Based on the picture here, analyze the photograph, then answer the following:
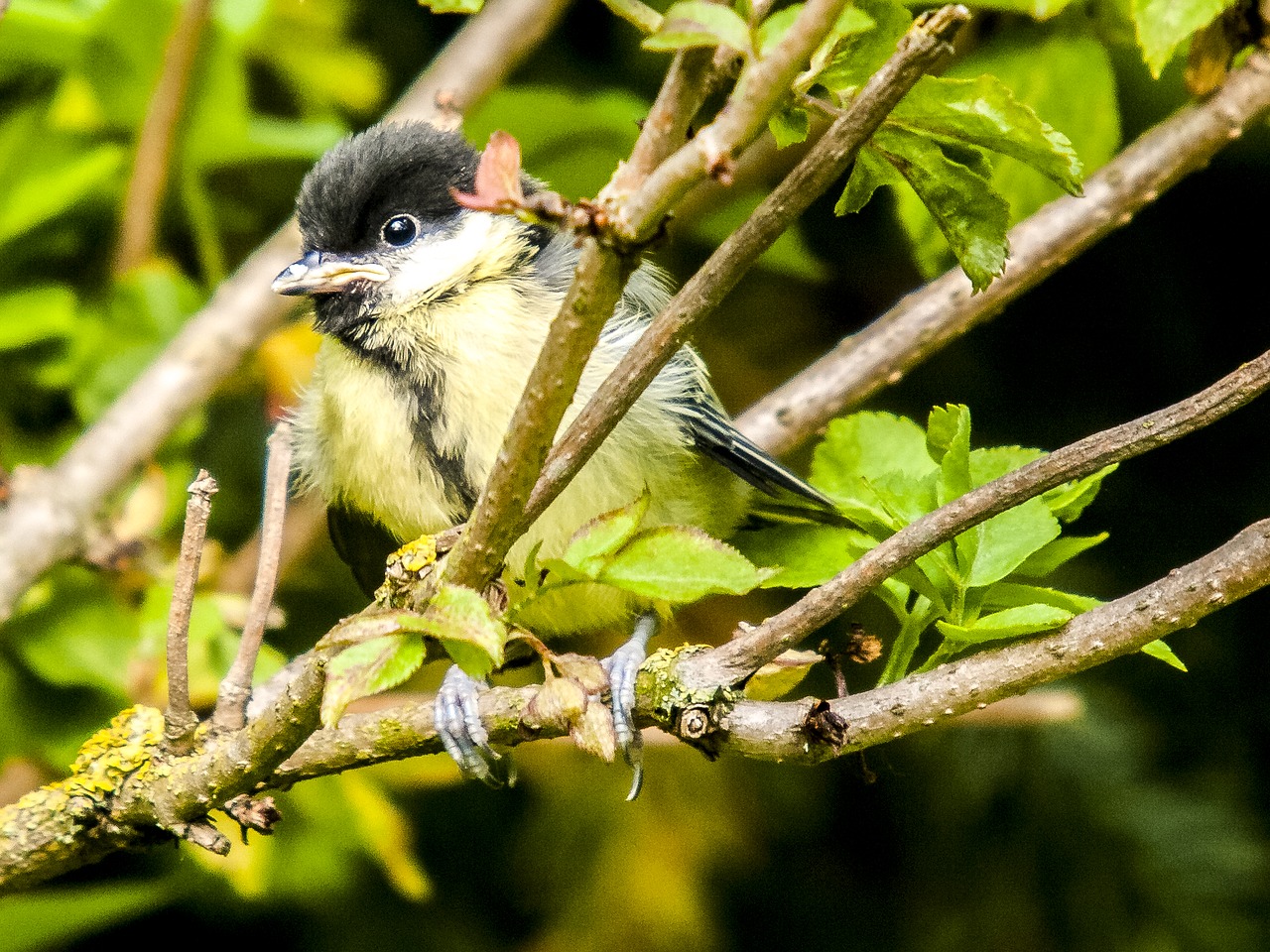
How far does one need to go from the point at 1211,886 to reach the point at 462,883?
3.66ft

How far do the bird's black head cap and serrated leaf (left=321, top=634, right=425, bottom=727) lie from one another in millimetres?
878

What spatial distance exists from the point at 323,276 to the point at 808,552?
73cm

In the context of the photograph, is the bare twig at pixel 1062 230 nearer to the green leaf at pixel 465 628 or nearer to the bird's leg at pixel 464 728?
the bird's leg at pixel 464 728

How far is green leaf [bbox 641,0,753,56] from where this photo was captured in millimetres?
572

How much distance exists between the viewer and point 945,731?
1922mm

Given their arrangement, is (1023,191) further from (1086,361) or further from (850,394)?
(1086,361)

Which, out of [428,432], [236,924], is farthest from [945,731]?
[236,924]

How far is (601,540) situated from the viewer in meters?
0.79

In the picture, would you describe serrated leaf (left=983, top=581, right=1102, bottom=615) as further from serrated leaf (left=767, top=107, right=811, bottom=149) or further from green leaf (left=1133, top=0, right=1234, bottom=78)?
green leaf (left=1133, top=0, right=1234, bottom=78)

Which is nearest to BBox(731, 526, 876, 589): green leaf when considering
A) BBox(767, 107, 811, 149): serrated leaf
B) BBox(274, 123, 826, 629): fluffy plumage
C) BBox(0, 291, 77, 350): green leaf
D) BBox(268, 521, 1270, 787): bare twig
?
BBox(268, 521, 1270, 787): bare twig

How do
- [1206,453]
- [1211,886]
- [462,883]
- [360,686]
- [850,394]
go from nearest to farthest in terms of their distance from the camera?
1. [360,686]
2. [850,394]
3. [1211,886]
4. [1206,453]
5. [462,883]

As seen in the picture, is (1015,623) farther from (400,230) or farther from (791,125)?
(400,230)

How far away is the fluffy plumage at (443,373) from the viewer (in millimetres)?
1362

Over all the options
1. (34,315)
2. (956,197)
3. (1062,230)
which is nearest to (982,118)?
(956,197)
